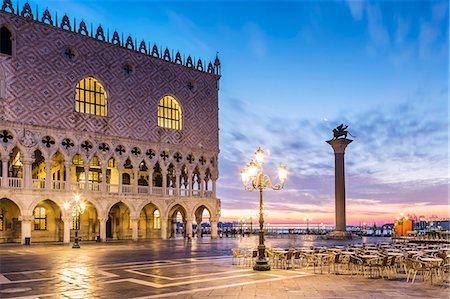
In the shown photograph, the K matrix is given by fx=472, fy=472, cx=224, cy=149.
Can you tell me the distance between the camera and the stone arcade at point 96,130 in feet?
101

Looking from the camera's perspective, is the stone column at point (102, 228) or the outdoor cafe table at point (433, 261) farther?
the stone column at point (102, 228)

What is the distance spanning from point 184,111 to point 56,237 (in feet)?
46.7

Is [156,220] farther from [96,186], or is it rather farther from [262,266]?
[262,266]

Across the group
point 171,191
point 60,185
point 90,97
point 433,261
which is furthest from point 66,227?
point 433,261

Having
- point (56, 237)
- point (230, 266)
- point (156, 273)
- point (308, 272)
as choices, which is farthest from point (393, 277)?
point (56, 237)

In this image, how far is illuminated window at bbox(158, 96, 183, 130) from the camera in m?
38.9

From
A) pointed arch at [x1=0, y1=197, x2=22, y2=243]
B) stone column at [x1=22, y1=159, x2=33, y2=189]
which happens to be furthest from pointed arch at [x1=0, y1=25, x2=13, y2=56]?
pointed arch at [x1=0, y1=197, x2=22, y2=243]

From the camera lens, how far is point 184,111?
131 ft

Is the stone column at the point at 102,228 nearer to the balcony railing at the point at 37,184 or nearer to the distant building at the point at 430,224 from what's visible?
the balcony railing at the point at 37,184

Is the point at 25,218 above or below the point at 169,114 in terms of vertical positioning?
below

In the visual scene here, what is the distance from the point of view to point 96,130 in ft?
112

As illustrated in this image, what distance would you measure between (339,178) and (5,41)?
24541 mm

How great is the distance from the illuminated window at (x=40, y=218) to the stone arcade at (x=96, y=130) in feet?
0.23

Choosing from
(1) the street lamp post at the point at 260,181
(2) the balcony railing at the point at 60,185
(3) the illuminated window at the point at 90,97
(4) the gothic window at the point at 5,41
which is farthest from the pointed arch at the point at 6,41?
(1) the street lamp post at the point at 260,181
